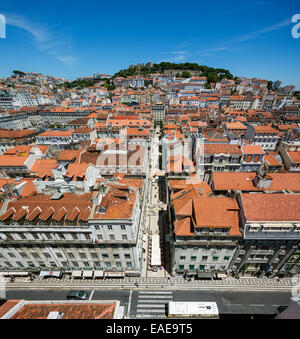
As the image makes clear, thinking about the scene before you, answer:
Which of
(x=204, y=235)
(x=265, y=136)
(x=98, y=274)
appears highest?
(x=265, y=136)

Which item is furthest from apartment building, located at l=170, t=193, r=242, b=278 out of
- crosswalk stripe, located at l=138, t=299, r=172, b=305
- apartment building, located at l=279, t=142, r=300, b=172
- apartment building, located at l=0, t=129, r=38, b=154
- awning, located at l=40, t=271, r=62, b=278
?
apartment building, located at l=0, t=129, r=38, b=154

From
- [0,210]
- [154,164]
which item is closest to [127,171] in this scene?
[154,164]

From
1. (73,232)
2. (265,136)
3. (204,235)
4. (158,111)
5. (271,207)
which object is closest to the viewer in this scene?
(73,232)

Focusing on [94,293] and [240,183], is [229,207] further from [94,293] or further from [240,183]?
[94,293]

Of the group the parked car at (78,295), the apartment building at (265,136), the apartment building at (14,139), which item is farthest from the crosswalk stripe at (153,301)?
the apartment building at (14,139)

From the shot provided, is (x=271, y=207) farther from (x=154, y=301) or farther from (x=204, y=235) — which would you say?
(x=154, y=301)

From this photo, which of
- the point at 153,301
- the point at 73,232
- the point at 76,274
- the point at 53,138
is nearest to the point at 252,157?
the point at 153,301

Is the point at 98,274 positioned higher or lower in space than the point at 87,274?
higher
